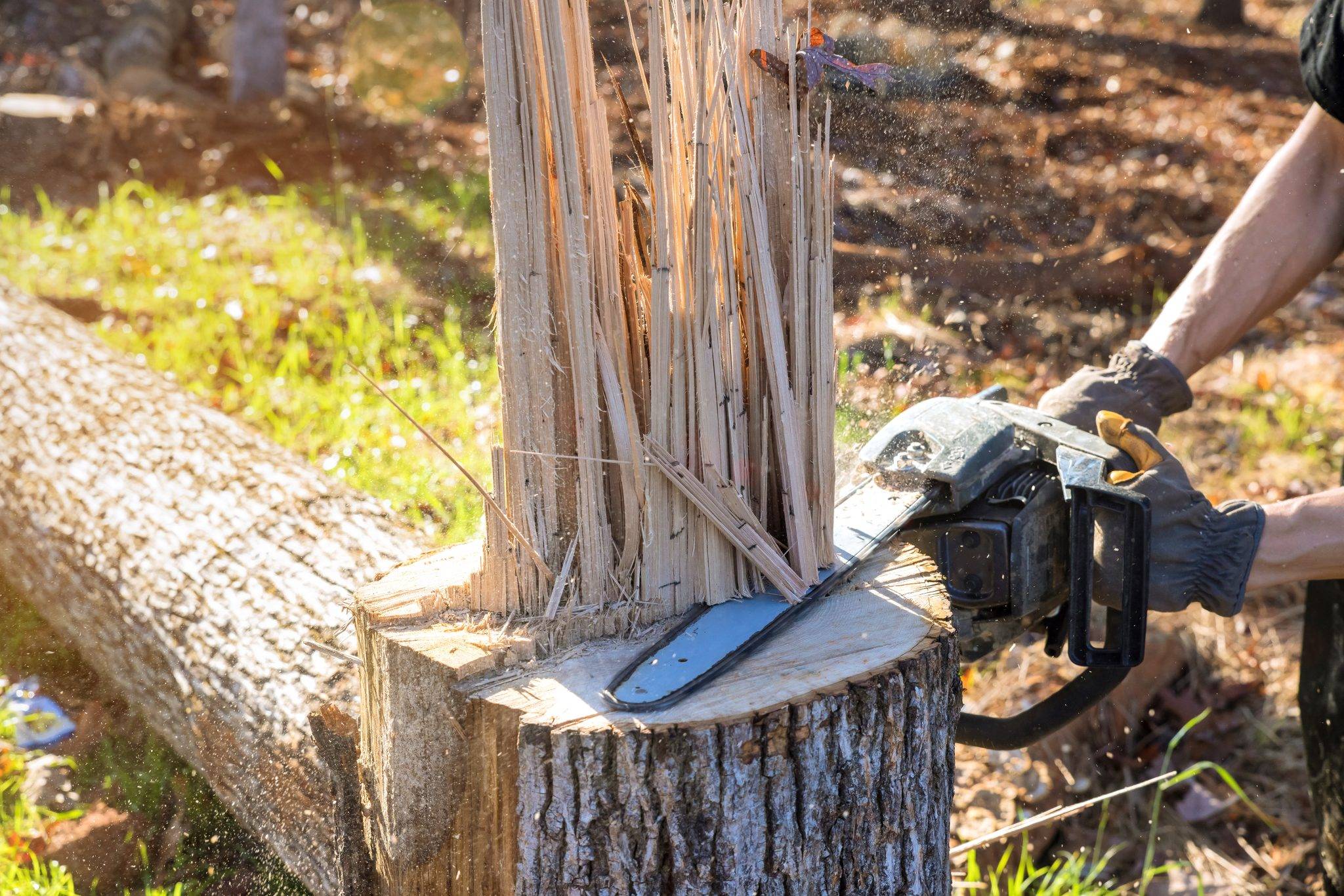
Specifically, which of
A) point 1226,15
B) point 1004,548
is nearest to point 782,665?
point 1004,548

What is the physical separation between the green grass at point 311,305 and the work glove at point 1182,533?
48.9 inches

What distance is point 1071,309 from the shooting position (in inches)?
175

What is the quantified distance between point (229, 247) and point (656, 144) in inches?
148

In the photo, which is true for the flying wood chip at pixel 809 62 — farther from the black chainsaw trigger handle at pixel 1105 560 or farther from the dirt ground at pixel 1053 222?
the dirt ground at pixel 1053 222

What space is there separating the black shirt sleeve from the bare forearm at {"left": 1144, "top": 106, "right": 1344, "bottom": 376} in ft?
0.25

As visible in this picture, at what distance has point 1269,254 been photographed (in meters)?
2.17

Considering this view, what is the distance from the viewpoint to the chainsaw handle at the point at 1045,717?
1727 mm

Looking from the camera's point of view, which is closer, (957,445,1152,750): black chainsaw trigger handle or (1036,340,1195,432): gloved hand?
(957,445,1152,750): black chainsaw trigger handle

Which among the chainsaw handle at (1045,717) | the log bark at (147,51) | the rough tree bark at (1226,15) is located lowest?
the chainsaw handle at (1045,717)

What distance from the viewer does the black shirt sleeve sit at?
2027 millimetres

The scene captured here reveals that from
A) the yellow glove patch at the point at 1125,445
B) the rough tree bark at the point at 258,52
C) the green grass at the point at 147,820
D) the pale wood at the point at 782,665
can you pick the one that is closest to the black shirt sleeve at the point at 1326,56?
the yellow glove patch at the point at 1125,445

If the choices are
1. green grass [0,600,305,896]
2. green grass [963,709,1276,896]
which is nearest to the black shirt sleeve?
green grass [963,709,1276,896]

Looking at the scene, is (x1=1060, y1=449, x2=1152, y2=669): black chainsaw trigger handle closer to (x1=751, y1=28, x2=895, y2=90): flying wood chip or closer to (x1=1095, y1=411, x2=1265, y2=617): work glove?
(x1=1095, y1=411, x2=1265, y2=617): work glove

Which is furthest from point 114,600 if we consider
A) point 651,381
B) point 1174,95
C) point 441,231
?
point 1174,95
